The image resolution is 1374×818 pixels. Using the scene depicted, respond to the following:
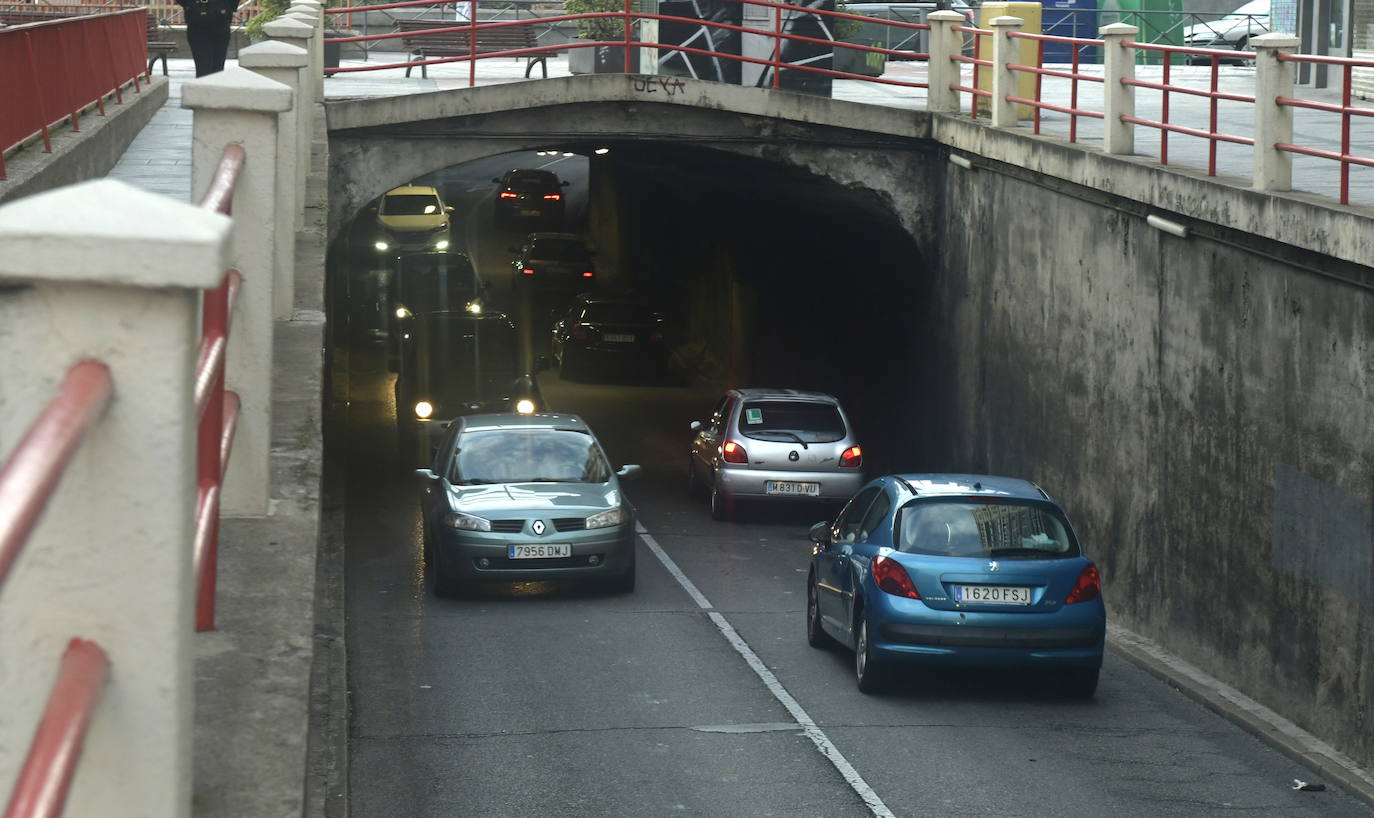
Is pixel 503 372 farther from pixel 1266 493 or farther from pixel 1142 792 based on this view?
pixel 1142 792

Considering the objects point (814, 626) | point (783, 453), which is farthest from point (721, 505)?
point (814, 626)

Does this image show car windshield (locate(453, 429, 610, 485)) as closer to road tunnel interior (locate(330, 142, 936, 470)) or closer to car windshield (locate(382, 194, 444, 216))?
road tunnel interior (locate(330, 142, 936, 470))

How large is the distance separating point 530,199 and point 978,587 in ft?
148

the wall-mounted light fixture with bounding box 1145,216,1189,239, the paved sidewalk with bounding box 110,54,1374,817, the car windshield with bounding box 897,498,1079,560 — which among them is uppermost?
the paved sidewalk with bounding box 110,54,1374,817

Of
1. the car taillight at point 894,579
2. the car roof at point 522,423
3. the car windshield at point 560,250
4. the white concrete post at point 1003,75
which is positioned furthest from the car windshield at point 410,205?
the car taillight at point 894,579

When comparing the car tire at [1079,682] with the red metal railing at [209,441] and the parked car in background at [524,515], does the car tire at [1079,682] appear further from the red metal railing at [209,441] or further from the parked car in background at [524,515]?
the red metal railing at [209,441]

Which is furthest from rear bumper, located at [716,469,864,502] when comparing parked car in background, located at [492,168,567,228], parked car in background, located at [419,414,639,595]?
parked car in background, located at [492,168,567,228]

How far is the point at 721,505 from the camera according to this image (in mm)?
21703

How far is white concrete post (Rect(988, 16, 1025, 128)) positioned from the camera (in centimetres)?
1934

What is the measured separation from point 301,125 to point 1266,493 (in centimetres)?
729

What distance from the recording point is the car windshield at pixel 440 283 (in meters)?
38.0

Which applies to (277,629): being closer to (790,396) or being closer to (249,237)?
(249,237)

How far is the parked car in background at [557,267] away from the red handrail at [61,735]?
4202 cm

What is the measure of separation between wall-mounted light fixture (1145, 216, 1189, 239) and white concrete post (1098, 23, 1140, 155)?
4.49 ft
